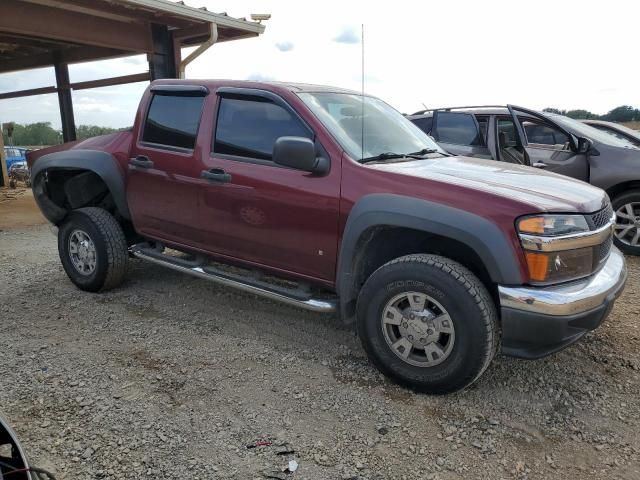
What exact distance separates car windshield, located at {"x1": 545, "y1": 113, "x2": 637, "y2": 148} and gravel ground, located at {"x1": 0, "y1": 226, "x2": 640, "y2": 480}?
297 centimetres

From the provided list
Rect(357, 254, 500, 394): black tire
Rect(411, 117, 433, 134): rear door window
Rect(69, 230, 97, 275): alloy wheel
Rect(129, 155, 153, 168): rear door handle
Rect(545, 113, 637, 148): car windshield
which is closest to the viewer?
Rect(357, 254, 500, 394): black tire

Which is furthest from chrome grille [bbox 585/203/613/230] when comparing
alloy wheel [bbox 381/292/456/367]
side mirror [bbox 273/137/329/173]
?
side mirror [bbox 273/137/329/173]

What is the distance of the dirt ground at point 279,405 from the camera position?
2.47 meters

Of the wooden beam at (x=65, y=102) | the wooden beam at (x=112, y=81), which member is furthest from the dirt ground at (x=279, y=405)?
the wooden beam at (x=65, y=102)

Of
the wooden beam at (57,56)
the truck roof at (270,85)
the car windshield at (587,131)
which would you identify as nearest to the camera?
the truck roof at (270,85)

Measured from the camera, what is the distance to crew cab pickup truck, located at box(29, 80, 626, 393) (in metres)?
2.72

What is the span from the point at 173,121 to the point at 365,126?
167 cm

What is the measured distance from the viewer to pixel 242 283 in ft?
12.4

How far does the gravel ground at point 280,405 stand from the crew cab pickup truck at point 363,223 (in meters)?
0.33

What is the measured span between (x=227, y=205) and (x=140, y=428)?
1.68 meters

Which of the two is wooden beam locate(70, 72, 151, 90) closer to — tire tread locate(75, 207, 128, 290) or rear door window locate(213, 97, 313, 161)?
tire tread locate(75, 207, 128, 290)

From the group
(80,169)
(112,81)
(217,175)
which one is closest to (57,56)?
(112,81)

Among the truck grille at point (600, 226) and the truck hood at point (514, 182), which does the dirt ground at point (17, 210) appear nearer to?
the truck hood at point (514, 182)

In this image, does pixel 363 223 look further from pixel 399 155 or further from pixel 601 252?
pixel 601 252
